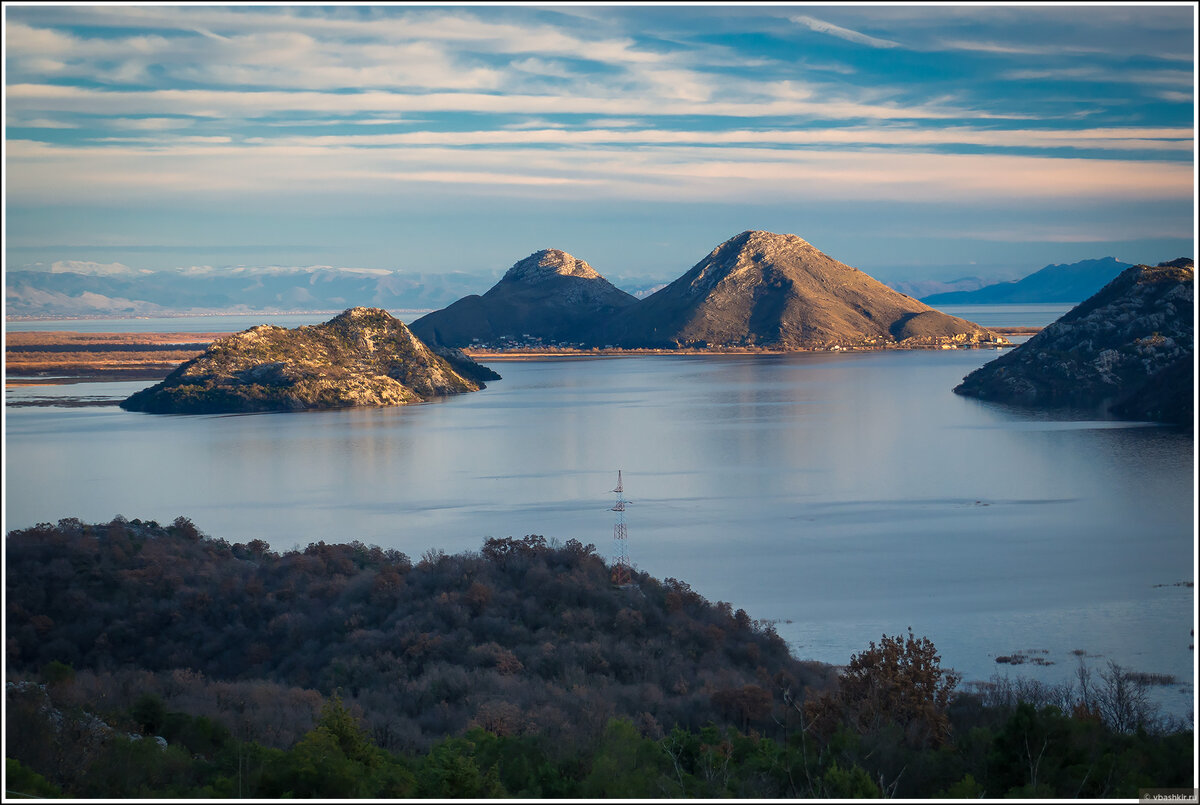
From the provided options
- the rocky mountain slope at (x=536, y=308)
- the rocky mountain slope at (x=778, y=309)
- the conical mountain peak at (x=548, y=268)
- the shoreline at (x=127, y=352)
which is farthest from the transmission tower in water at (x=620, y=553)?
the conical mountain peak at (x=548, y=268)

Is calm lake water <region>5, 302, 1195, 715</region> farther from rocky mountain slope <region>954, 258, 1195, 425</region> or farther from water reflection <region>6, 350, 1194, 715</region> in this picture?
rocky mountain slope <region>954, 258, 1195, 425</region>

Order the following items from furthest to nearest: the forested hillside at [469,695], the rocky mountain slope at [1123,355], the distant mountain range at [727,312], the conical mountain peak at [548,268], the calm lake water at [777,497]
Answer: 1. the conical mountain peak at [548,268]
2. the distant mountain range at [727,312]
3. the rocky mountain slope at [1123,355]
4. the calm lake water at [777,497]
5. the forested hillside at [469,695]

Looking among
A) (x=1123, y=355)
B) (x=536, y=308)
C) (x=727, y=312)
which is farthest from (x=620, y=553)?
(x=536, y=308)

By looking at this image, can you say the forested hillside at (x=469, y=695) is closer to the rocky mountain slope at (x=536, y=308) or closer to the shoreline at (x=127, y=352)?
the shoreline at (x=127, y=352)

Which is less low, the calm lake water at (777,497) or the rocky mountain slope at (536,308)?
the rocky mountain slope at (536,308)

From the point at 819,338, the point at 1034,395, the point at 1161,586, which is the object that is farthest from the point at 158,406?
the point at 819,338

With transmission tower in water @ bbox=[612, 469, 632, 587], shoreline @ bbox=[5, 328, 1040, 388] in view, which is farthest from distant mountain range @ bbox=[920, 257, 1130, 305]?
transmission tower in water @ bbox=[612, 469, 632, 587]

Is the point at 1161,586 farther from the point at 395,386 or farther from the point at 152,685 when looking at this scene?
the point at 395,386
